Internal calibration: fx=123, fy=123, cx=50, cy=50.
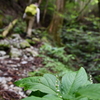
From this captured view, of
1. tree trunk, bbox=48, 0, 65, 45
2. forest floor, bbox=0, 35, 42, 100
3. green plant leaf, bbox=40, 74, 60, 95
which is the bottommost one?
forest floor, bbox=0, 35, 42, 100

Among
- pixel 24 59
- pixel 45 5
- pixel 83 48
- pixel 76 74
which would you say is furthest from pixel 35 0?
pixel 76 74

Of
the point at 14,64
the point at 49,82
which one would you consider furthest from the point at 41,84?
the point at 14,64

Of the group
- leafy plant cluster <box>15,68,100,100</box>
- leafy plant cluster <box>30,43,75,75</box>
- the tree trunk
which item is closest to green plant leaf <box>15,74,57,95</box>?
leafy plant cluster <box>15,68,100,100</box>

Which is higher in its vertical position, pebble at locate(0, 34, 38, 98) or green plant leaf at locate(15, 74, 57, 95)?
green plant leaf at locate(15, 74, 57, 95)

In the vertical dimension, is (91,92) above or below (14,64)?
above

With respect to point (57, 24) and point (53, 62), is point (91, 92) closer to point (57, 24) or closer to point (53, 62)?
point (53, 62)

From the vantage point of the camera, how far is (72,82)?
0.79m

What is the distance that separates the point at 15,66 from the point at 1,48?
116 cm

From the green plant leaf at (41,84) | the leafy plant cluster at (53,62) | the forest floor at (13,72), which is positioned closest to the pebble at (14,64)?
the forest floor at (13,72)

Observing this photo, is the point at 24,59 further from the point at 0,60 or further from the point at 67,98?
the point at 67,98

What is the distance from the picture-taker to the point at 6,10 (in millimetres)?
8508

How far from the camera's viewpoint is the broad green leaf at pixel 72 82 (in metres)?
0.73

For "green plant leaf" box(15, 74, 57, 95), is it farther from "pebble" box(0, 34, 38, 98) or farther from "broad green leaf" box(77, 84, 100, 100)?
"pebble" box(0, 34, 38, 98)

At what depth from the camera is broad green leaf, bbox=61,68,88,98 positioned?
2.41 feet
